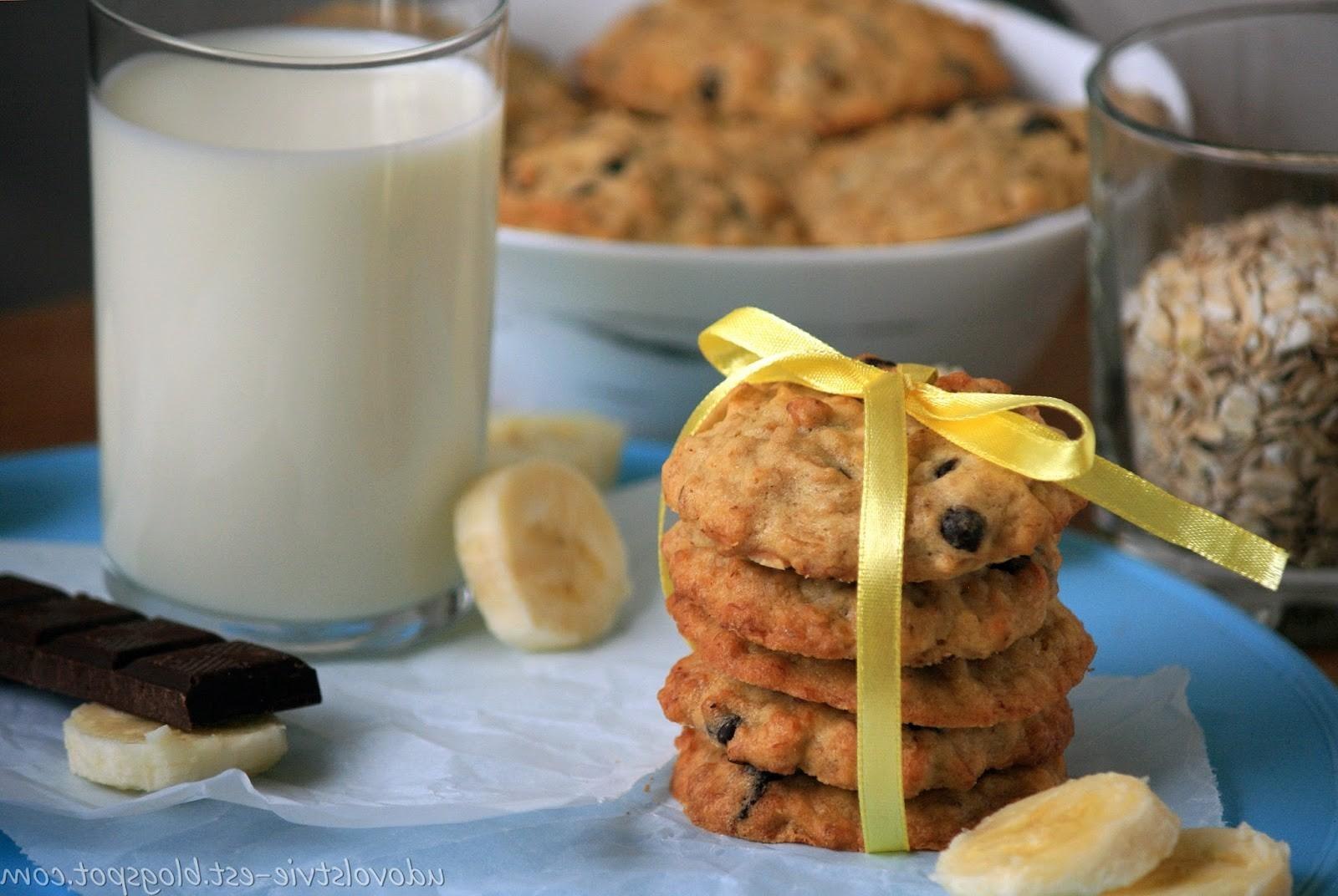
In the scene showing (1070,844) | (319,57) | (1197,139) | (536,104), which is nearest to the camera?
(1070,844)

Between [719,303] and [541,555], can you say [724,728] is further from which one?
[719,303]

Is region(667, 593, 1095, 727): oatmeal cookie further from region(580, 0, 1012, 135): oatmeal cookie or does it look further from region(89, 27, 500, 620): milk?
region(580, 0, 1012, 135): oatmeal cookie

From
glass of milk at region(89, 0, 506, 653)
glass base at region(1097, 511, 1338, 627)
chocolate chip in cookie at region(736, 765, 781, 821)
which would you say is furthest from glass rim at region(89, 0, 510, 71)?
glass base at region(1097, 511, 1338, 627)

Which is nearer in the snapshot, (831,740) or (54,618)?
(831,740)

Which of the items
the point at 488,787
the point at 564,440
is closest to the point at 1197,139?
the point at 564,440

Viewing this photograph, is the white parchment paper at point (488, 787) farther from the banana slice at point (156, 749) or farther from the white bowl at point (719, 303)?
the white bowl at point (719, 303)
